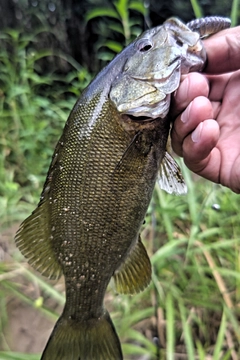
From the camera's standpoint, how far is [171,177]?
3.42 ft

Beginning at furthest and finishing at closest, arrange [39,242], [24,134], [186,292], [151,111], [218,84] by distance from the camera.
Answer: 1. [24,134]
2. [186,292]
3. [218,84]
4. [39,242]
5. [151,111]

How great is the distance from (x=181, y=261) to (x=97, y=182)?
0.94 metres

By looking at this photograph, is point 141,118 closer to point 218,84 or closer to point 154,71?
point 154,71

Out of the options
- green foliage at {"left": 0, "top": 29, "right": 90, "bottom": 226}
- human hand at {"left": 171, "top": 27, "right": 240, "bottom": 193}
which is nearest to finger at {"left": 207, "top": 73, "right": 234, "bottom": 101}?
human hand at {"left": 171, "top": 27, "right": 240, "bottom": 193}

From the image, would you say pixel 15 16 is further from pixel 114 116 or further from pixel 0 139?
pixel 114 116

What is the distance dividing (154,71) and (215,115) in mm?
363

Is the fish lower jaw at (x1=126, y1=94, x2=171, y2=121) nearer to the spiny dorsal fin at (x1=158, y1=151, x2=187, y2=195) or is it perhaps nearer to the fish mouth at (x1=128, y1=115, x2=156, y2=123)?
the fish mouth at (x1=128, y1=115, x2=156, y2=123)

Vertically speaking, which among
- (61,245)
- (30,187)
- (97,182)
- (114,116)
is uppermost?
(114,116)

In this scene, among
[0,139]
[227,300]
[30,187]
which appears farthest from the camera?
[0,139]

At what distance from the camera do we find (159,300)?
62.1 inches

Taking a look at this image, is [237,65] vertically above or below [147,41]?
below

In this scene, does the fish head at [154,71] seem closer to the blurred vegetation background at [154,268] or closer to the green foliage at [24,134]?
the blurred vegetation background at [154,268]

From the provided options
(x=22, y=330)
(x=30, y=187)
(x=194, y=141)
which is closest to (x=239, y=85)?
→ (x=194, y=141)

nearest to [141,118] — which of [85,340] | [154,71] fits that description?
[154,71]
